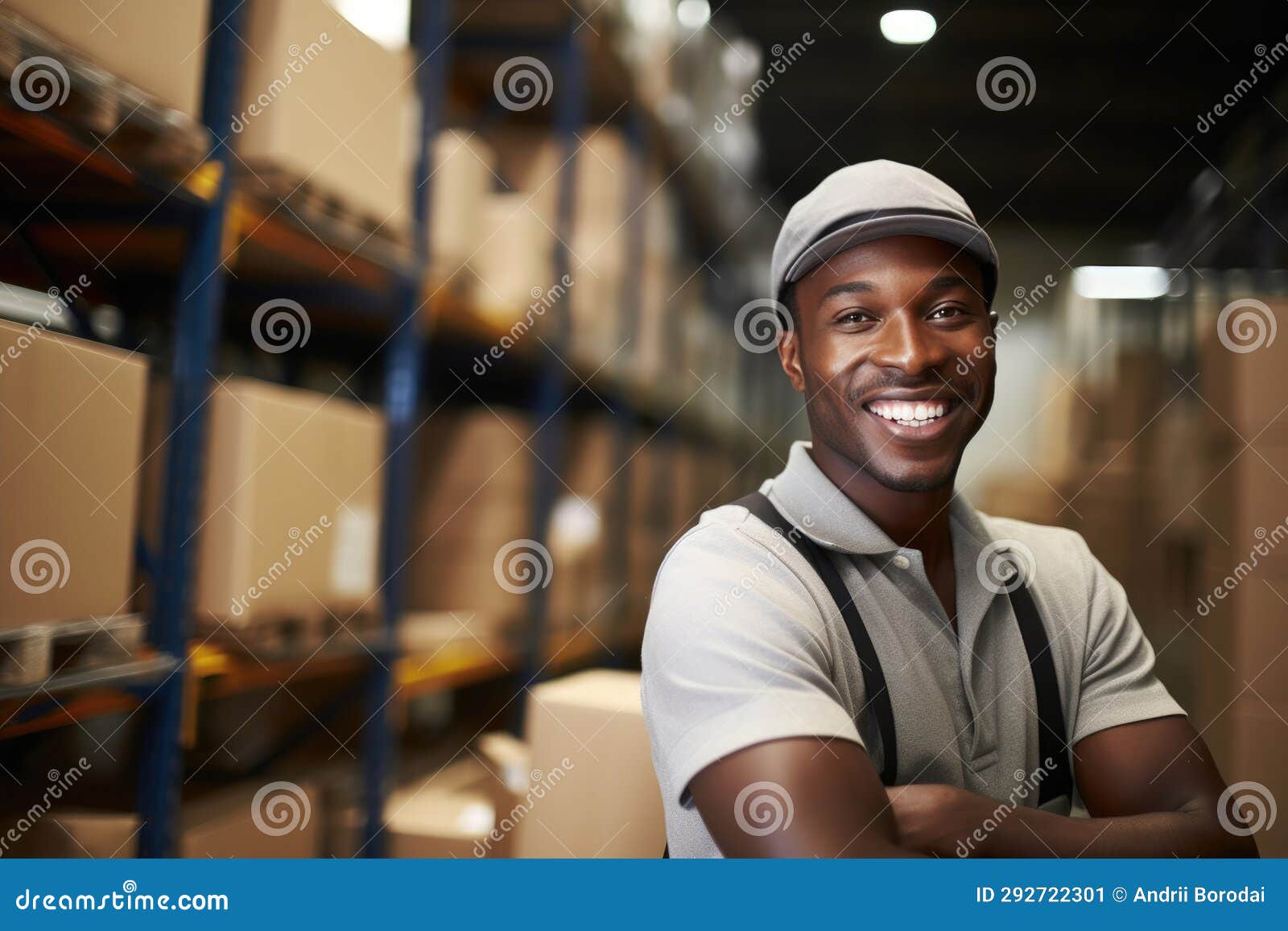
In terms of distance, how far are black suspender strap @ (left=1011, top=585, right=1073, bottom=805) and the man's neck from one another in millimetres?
229

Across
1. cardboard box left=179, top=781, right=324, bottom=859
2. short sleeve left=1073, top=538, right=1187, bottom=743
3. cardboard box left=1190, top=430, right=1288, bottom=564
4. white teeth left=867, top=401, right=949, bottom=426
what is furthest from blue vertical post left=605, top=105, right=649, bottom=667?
short sleeve left=1073, top=538, right=1187, bottom=743

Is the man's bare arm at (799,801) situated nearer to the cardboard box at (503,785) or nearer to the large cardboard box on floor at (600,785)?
the large cardboard box on floor at (600,785)

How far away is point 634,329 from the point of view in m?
4.28

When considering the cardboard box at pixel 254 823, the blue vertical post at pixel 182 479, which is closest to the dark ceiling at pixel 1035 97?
the blue vertical post at pixel 182 479

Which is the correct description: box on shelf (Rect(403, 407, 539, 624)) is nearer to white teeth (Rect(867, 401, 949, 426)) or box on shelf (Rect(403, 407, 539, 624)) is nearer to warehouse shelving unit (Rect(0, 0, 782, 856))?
warehouse shelving unit (Rect(0, 0, 782, 856))

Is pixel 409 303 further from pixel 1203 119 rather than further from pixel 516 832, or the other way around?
pixel 1203 119

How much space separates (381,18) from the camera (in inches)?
103

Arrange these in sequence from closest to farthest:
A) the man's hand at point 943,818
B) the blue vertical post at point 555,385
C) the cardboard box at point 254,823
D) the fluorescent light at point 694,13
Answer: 1. the man's hand at point 943,818
2. the cardboard box at point 254,823
3. the blue vertical post at point 555,385
4. the fluorescent light at point 694,13

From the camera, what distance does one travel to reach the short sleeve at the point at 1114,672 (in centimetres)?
156

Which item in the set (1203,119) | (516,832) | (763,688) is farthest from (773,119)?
(763,688)

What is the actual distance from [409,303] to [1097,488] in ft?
13.2

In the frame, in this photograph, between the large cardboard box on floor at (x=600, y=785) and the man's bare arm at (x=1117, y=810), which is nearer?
the man's bare arm at (x=1117, y=810)

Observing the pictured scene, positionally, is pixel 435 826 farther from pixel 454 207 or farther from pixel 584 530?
pixel 454 207

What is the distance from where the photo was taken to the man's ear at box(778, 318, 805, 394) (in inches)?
68.2
